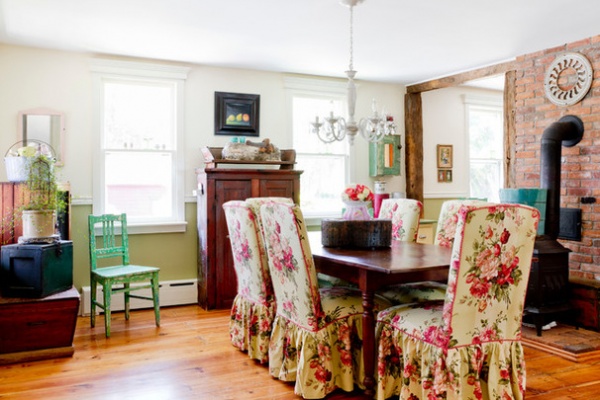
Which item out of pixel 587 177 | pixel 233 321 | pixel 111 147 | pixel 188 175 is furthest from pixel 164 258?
pixel 587 177

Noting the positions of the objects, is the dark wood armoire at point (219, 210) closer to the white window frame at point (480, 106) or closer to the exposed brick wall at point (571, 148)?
the exposed brick wall at point (571, 148)

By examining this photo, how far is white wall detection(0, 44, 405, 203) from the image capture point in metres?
4.53

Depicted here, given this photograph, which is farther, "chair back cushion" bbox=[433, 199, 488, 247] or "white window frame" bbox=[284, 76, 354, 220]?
"white window frame" bbox=[284, 76, 354, 220]

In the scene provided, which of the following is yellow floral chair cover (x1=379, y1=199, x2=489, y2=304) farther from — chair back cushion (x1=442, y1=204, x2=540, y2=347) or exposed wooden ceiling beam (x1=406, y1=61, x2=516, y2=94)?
exposed wooden ceiling beam (x1=406, y1=61, x2=516, y2=94)

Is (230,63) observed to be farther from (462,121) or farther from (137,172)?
(462,121)

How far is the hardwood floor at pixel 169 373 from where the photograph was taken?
2891mm

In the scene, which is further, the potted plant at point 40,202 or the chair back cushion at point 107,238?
the chair back cushion at point 107,238

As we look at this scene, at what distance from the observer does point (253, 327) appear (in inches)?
135

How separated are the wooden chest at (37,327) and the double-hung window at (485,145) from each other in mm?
5125

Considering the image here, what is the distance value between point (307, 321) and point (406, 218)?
145 cm

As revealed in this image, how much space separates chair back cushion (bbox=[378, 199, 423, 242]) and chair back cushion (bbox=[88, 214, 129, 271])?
234 centimetres

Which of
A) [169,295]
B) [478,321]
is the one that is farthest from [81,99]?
[478,321]

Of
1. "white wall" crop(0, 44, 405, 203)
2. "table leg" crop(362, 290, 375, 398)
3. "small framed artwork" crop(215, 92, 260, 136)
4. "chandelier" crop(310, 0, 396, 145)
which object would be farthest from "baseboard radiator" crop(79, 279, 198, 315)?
"table leg" crop(362, 290, 375, 398)

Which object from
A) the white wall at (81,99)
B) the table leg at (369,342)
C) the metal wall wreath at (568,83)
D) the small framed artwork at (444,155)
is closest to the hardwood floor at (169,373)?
the table leg at (369,342)
